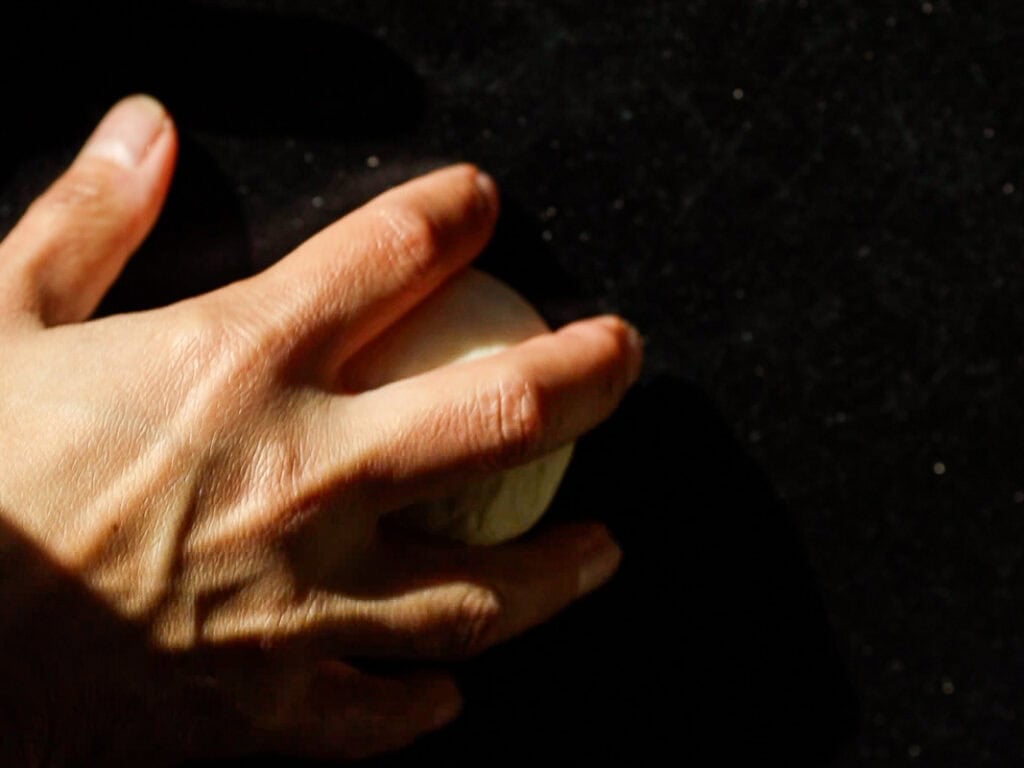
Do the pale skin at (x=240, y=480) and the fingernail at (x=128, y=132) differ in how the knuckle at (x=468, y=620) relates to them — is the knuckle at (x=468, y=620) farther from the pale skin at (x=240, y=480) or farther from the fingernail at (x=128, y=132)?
the fingernail at (x=128, y=132)

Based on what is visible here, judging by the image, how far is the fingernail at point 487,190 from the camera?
2.57 ft

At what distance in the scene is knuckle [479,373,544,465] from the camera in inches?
28.0

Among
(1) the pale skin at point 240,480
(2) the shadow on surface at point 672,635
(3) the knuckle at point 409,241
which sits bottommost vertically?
(2) the shadow on surface at point 672,635

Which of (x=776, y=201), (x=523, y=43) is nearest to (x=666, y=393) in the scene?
(x=776, y=201)

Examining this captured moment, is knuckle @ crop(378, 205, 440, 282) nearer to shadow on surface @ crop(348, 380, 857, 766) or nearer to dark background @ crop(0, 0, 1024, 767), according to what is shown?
dark background @ crop(0, 0, 1024, 767)

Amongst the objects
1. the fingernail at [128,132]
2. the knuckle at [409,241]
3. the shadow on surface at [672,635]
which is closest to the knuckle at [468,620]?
the shadow on surface at [672,635]

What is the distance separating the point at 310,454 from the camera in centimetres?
70

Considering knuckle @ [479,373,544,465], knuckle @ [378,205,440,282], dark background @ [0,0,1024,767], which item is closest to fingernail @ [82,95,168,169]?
dark background @ [0,0,1024,767]

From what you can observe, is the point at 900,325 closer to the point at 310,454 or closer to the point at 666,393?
the point at 666,393

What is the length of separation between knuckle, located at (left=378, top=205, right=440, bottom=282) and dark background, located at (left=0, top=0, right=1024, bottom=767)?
0.11 metres

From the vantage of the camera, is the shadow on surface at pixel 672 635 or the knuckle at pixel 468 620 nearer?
the knuckle at pixel 468 620

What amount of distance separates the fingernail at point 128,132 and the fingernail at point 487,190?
0.80 ft

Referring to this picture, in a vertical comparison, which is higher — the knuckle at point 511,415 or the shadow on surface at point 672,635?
the knuckle at point 511,415

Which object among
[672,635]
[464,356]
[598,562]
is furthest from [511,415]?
[672,635]
